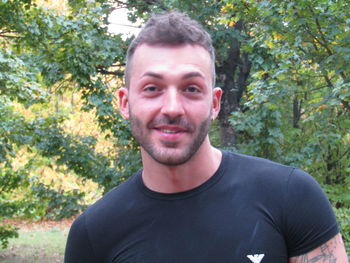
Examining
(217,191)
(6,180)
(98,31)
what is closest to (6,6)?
(6,180)

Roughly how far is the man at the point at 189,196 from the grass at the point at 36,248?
45.3 feet

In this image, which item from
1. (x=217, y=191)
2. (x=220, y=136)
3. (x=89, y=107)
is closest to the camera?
(x=217, y=191)

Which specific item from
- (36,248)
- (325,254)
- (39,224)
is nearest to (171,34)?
(325,254)

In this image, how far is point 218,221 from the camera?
5.52 ft

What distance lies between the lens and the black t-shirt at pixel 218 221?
1.62 m

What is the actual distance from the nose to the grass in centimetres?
1405

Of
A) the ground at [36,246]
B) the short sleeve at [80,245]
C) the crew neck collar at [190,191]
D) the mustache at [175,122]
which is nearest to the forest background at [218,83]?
the ground at [36,246]

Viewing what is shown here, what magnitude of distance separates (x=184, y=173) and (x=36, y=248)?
1723cm

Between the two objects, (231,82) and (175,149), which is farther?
(231,82)

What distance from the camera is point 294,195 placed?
5.40 feet

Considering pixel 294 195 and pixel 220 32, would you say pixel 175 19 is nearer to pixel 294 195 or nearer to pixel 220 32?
pixel 294 195

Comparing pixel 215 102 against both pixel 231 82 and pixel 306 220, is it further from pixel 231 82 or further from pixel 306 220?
pixel 231 82

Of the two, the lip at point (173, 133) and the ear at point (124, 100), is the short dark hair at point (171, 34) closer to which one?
the ear at point (124, 100)

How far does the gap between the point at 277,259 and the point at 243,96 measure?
37.1 feet
